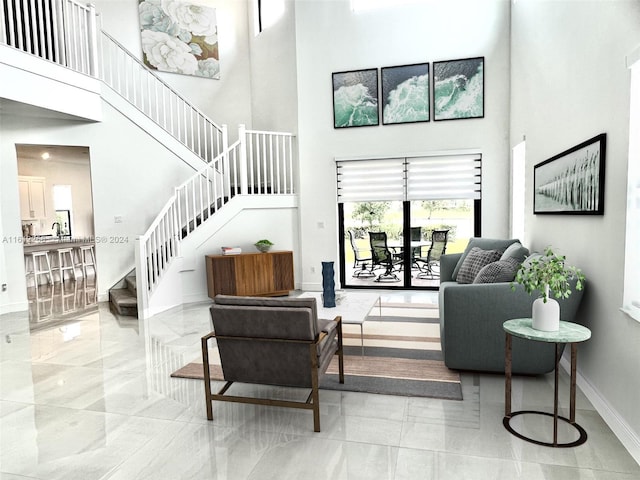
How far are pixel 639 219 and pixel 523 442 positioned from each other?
1493mm

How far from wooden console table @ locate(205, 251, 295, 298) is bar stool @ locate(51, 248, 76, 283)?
3.87 metres

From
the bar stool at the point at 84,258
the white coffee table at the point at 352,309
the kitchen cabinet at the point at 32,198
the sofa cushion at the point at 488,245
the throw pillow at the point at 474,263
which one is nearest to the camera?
the white coffee table at the point at 352,309

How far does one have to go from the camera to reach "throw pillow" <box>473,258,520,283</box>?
397cm

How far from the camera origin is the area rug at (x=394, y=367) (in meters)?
3.35

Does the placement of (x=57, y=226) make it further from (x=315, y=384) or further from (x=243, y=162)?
(x=315, y=384)

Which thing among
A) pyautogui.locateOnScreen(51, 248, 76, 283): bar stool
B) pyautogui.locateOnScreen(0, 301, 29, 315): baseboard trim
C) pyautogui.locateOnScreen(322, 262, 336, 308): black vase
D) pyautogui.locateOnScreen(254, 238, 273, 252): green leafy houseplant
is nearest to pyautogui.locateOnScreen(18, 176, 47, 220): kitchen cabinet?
pyautogui.locateOnScreen(51, 248, 76, 283): bar stool

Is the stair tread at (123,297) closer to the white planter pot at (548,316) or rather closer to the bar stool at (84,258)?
the bar stool at (84,258)

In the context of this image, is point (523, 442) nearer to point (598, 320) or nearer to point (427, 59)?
point (598, 320)

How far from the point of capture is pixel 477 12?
6664mm

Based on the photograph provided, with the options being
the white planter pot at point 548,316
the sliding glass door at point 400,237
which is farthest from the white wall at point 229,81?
the white planter pot at point 548,316

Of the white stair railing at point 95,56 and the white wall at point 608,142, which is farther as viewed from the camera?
the white stair railing at point 95,56

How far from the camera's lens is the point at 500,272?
4.03 metres

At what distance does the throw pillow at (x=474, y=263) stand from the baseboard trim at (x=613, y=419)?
5.44 ft

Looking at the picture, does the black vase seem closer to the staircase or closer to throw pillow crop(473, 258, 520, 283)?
throw pillow crop(473, 258, 520, 283)
